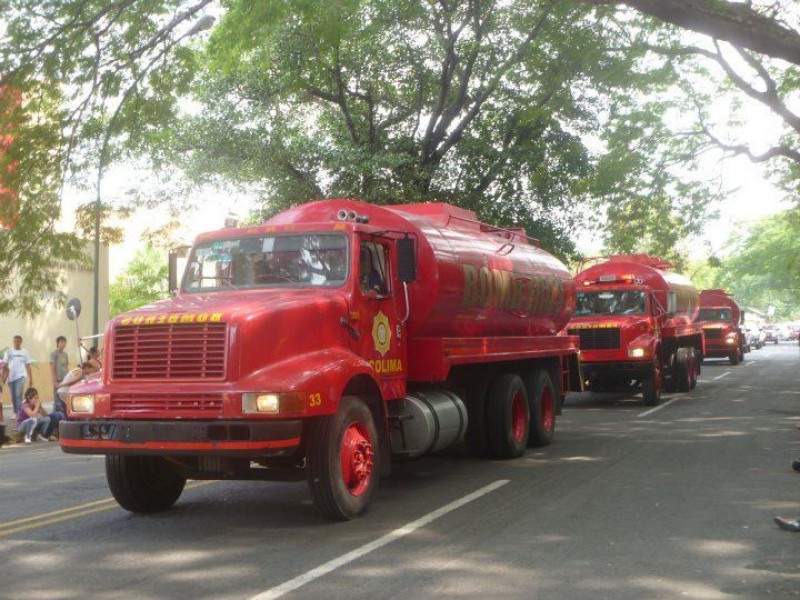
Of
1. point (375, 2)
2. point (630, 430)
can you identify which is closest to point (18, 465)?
point (630, 430)

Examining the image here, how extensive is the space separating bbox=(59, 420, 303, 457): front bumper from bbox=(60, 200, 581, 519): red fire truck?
0.01 meters

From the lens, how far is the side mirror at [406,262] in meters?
9.32

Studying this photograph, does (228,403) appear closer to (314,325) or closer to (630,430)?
(314,325)

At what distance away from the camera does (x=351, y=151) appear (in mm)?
24922

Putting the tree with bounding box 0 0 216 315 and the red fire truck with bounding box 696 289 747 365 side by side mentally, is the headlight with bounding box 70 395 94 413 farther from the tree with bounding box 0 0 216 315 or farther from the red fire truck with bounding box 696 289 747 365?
the red fire truck with bounding box 696 289 747 365

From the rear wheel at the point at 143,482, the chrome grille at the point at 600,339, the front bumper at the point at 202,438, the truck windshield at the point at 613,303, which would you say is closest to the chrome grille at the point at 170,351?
the front bumper at the point at 202,438

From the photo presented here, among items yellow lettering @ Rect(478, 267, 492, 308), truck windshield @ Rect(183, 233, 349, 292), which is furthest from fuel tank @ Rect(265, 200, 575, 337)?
truck windshield @ Rect(183, 233, 349, 292)

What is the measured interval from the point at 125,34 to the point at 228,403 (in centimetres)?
728

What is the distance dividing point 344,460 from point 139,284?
4822 centimetres

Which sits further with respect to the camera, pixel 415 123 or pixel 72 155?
pixel 415 123

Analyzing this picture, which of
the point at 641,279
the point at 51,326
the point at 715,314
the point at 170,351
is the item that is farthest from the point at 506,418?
the point at 715,314

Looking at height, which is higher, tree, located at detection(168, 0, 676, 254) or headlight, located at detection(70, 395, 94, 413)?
tree, located at detection(168, 0, 676, 254)

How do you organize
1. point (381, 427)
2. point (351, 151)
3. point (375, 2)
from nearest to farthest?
point (381, 427) → point (375, 2) → point (351, 151)

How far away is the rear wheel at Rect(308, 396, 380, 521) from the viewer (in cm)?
798
